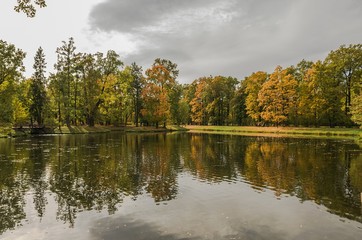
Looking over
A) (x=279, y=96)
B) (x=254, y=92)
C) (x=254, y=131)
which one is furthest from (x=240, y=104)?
(x=279, y=96)

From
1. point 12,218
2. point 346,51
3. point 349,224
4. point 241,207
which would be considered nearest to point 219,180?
point 241,207

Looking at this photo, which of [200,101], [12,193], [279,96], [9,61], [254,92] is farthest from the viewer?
[200,101]

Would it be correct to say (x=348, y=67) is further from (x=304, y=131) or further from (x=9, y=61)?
(x=9, y=61)

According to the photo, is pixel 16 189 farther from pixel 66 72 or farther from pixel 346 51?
pixel 346 51

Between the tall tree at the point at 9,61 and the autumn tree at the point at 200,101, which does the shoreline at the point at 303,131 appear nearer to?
the autumn tree at the point at 200,101

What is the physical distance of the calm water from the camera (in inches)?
487

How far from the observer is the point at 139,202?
16.4m

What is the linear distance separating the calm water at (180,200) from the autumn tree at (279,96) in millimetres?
55248

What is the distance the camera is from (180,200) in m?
16.9

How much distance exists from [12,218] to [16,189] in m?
5.83

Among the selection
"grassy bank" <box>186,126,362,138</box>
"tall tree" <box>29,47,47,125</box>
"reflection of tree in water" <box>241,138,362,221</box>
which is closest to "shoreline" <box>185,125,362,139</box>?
"grassy bank" <box>186,126,362,138</box>

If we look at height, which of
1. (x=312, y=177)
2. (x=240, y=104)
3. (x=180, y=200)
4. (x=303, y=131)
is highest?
Result: (x=240, y=104)

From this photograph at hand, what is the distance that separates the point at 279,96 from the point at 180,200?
2874 inches

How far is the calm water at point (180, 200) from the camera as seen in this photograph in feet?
40.6
